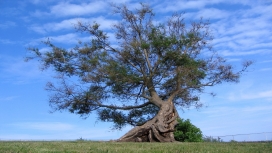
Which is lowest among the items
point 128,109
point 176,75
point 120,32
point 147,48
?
point 128,109

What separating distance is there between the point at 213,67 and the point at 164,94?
435 cm

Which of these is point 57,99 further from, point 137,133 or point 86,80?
point 137,133

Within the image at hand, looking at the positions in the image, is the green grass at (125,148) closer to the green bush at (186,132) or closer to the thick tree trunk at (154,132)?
the thick tree trunk at (154,132)

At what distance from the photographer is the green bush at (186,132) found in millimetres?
24188

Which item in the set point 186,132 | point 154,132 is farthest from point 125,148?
point 186,132

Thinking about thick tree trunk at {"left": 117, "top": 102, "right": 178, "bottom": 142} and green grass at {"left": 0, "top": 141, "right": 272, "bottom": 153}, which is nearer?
green grass at {"left": 0, "top": 141, "right": 272, "bottom": 153}

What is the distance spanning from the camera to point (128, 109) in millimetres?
28359

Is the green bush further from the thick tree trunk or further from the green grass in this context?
the green grass

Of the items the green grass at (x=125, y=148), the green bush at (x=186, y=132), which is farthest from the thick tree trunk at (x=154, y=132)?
the green grass at (x=125, y=148)

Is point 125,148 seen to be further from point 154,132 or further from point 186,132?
point 186,132

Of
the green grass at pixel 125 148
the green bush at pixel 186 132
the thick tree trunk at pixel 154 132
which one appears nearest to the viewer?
the green grass at pixel 125 148

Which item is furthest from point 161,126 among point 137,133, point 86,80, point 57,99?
point 57,99

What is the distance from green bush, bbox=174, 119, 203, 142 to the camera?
952 inches

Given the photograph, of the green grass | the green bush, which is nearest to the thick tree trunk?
the green bush
